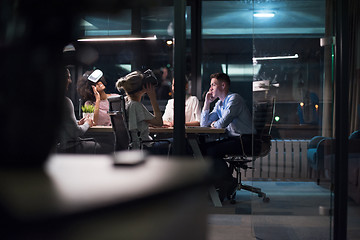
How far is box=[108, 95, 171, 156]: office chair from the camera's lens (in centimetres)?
380

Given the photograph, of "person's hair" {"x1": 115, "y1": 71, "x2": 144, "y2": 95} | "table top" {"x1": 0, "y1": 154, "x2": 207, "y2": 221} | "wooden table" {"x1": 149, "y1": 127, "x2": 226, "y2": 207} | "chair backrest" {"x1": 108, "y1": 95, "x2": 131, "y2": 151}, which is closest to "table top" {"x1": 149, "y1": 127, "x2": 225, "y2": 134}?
"wooden table" {"x1": 149, "y1": 127, "x2": 226, "y2": 207}

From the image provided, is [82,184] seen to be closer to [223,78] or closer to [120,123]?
[120,123]

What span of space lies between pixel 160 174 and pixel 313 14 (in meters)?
2.41

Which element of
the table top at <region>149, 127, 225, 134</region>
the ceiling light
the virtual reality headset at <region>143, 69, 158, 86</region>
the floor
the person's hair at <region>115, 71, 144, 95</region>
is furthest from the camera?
the virtual reality headset at <region>143, 69, 158, 86</region>

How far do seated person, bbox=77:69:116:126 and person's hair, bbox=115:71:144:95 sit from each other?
0.48 feet

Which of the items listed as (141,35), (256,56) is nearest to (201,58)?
(141,35)

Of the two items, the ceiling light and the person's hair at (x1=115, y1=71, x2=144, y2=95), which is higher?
the ceiling light

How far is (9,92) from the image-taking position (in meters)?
0.67

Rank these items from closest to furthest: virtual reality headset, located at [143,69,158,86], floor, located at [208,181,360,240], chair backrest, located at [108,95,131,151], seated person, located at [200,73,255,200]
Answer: floor, located at [208,181,360,240]
chair backrest, located at [108,95,131,151]
virtual reality headset, located at [143,69,158,86]
seated person, located at [200,73,255,200]

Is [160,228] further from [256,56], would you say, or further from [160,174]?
[256,56]

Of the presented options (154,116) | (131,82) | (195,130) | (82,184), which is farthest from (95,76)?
(82,184)

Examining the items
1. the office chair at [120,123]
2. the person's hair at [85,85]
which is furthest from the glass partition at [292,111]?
the person's hair at [85,85]

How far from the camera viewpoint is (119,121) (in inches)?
153

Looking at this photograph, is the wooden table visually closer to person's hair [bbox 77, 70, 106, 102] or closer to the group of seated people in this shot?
the group of seated people
